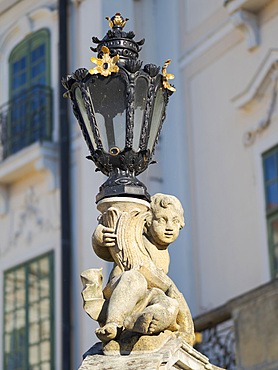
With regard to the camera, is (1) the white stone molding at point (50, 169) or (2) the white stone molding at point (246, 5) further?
(1) the white stone molding at point (50, 169)

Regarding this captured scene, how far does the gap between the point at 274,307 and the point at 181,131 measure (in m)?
4.22

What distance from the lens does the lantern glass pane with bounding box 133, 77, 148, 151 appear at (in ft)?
15.6

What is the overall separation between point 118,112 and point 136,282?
901 millimetres

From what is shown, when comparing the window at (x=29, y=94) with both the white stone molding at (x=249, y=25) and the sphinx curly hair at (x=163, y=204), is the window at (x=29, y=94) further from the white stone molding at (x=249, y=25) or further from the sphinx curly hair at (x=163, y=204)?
the sphinx curly hair at (x=163, y=204)

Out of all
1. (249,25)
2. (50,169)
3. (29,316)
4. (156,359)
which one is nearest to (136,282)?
(156,359)

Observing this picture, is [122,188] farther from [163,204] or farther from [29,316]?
[29,316]

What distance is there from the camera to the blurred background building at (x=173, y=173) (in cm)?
1119

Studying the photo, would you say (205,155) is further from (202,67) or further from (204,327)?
(204,327)

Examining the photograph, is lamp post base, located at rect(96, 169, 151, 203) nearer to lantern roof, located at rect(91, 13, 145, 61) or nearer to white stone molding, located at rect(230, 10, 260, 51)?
lantern roof, located at rect(91, 13, 145, 61)

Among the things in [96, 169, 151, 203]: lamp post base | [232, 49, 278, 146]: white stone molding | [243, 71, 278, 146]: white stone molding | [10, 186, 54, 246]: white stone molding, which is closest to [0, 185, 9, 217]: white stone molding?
[10, 186, 54, 246]: white stone molding

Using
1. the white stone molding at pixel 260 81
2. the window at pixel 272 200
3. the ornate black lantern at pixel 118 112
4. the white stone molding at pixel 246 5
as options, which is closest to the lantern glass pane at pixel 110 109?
the ornate black lantern at pixel 118 112

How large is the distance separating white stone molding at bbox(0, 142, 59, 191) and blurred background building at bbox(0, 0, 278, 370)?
21 mm

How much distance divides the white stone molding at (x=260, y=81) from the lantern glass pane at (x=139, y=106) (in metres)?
6.65

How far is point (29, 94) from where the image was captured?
15.0m
